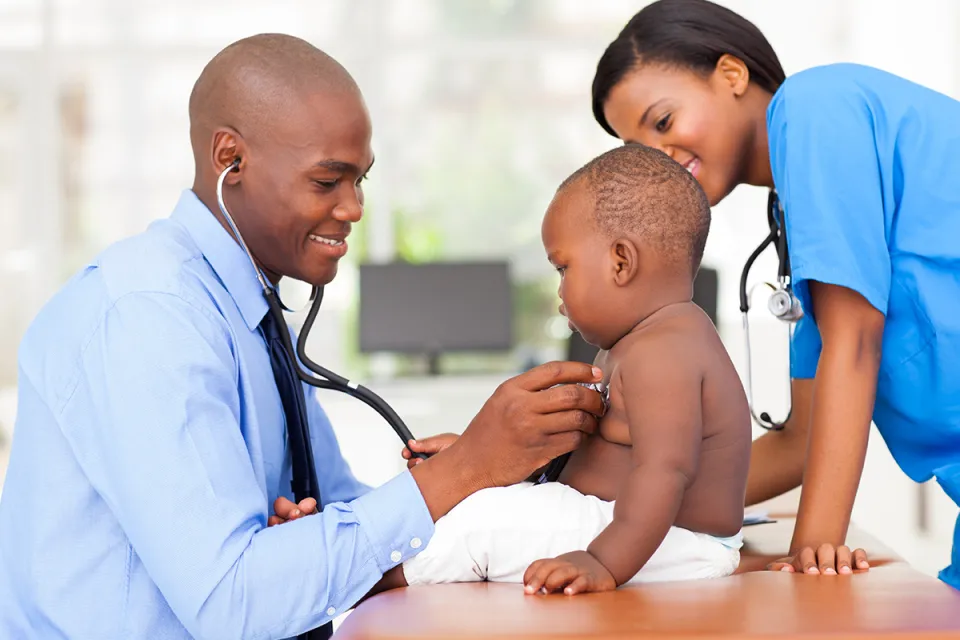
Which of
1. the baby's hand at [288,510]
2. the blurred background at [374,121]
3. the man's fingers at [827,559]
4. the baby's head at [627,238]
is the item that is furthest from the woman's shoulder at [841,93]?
the blurred background at [374,121]

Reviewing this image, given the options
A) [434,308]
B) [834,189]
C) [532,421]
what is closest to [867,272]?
[834,189]

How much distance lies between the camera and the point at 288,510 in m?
1.25

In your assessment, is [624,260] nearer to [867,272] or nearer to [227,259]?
[867,272]

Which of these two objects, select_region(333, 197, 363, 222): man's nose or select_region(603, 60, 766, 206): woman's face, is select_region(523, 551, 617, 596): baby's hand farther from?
select_region(603, 60, 766, 206): woman's face

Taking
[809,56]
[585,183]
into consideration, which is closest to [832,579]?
[585,183]

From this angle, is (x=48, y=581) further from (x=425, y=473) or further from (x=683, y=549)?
(x=683, y=549)

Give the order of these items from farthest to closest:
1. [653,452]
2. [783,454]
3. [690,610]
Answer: [783,454]
[653,452]
[690,610]

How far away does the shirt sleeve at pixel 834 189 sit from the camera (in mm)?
1216

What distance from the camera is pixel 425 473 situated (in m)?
1.21

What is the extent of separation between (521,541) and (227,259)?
557 millimetres

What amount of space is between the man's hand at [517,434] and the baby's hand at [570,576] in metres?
0.14

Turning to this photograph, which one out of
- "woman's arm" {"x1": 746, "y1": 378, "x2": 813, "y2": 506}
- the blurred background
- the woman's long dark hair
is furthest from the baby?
the blurred background

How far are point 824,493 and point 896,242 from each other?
12.6 inches

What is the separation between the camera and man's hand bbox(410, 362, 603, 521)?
1.17m
